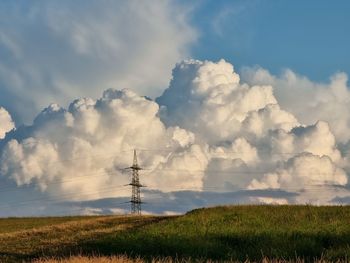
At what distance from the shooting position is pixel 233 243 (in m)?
34.0

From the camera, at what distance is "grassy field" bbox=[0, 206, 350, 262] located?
2998 centimetres

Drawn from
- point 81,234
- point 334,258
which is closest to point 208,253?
point 334,258

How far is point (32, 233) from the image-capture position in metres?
53.3

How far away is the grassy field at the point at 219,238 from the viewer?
2998cm

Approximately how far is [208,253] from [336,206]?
82.8ft

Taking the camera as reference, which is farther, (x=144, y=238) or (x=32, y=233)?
(x=32, y=233)

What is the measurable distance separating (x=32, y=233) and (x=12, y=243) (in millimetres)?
7266

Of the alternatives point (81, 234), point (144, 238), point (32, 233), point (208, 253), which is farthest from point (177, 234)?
point (32, 233)

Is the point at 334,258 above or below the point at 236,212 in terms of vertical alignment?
below

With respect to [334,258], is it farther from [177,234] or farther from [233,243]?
[177,234]

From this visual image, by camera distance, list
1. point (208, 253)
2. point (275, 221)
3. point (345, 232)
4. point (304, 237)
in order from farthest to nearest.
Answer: point (275, 221)
point (345, 232)
point (304, 237)
point (208, 253)

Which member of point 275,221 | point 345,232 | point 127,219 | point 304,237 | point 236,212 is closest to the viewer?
point 304,237

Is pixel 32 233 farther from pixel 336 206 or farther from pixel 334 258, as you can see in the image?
pixel 334 258

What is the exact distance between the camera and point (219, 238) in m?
36.0
